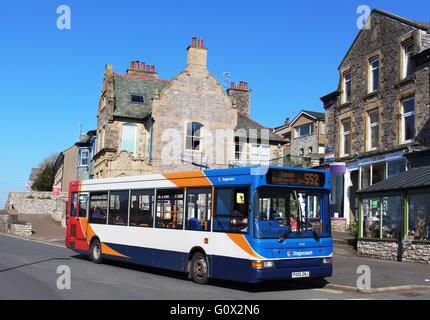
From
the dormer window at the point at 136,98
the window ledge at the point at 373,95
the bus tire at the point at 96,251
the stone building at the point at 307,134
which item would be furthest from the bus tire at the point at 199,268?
the stone building at the point at 307,134

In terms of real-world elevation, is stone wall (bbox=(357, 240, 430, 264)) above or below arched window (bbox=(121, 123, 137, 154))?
below

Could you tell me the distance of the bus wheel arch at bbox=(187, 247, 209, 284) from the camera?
12648mm

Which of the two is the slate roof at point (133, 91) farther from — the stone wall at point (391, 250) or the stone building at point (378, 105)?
the stone wall at point (391, 250)

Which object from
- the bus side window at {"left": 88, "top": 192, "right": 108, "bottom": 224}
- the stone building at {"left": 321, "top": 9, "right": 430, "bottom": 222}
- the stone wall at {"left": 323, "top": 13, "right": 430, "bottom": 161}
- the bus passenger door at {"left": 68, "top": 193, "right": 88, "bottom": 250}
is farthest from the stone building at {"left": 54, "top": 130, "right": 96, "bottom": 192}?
the bus side window at {"left": 88, "top": 192, "right": 108, "bottom": 224}

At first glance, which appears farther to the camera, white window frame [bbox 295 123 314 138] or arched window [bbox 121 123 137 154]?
white window frame [bbox 295 123 314 138]

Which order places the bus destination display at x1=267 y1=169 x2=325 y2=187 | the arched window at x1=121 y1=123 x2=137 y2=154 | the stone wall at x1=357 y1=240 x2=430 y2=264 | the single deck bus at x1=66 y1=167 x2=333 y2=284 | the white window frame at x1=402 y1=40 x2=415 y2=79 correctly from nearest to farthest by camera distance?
the single deck bus at x1=66 y1=167 x2=333 y2=284
the bus destination display at x1=267 y1=169 x2=325 y2=187
the stone wall at x1=357 y1=240 x2=430 y2=264
the white window frame at x1=402 y1=40 x2=415 y2=79
the arched window at x1=121 y1=123 x2=137 y2=154

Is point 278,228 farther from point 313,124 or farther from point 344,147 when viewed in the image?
point 313,124

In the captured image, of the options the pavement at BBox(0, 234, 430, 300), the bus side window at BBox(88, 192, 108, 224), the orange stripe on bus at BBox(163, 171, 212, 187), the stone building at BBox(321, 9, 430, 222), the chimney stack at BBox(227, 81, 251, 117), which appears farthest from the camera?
the chimney stack at BBox(227, 81, 251, 117)

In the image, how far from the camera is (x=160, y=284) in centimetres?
1242

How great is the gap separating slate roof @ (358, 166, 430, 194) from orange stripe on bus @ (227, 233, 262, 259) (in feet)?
31.8

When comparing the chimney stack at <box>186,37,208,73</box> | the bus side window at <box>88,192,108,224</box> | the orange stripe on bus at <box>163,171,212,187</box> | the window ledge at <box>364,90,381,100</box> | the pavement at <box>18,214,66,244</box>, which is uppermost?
the chimney stack at <box>186,37,208,73</box>

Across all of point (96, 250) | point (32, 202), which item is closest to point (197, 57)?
point (32, 202)

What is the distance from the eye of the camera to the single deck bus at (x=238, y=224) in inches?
453

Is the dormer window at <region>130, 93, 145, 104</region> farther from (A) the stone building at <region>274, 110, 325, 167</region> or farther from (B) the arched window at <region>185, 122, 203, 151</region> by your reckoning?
(A) the stone building at <region>274, 110, 325, 167</region>
